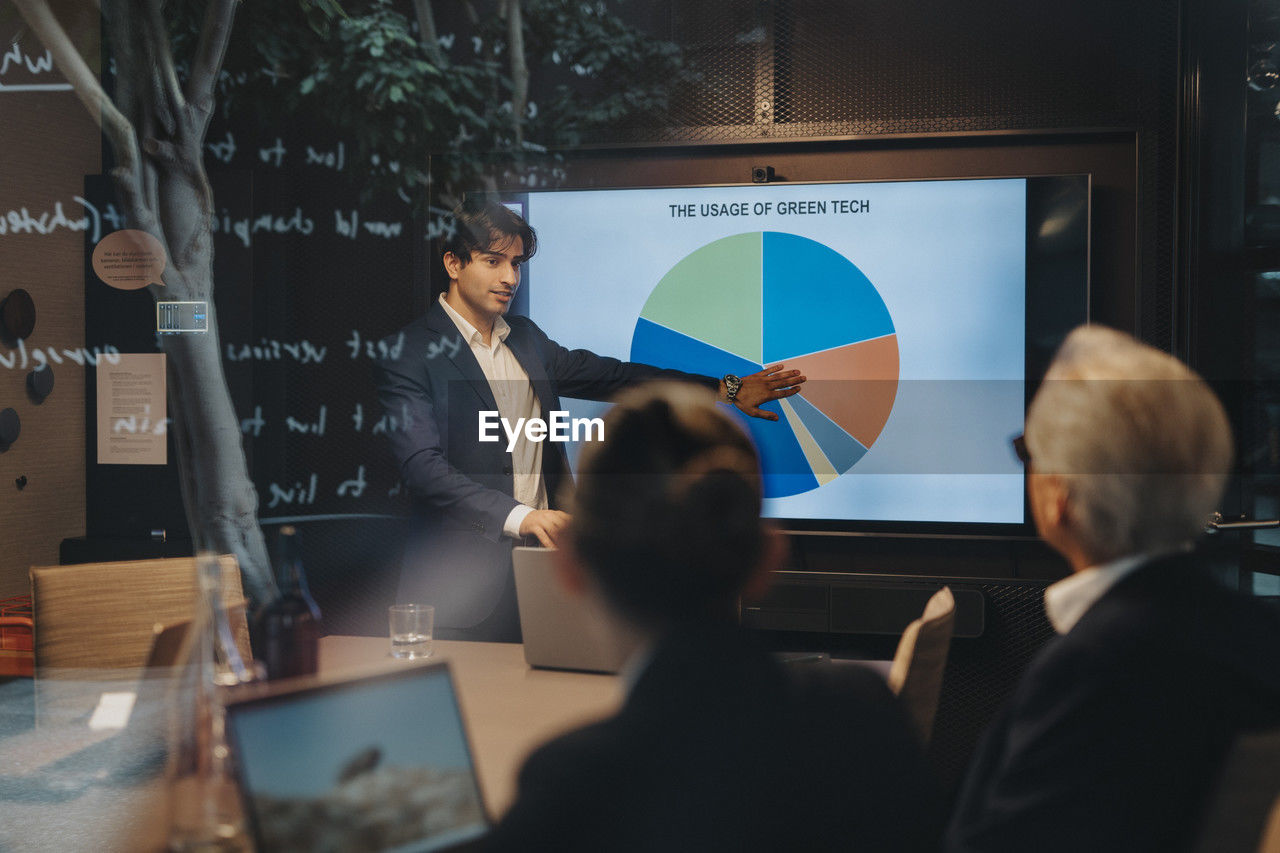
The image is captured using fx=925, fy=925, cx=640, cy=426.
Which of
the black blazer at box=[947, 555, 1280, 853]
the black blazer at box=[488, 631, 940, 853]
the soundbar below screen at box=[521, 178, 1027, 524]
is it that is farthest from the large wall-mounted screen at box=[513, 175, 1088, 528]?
the black blazer at box=[488, 631, 940, 853]

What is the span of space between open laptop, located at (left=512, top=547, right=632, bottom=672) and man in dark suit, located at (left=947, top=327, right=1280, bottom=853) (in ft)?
2.51

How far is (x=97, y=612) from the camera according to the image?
85.3 inches

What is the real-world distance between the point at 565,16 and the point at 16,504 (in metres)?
2.22

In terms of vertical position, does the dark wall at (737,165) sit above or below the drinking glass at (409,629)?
above

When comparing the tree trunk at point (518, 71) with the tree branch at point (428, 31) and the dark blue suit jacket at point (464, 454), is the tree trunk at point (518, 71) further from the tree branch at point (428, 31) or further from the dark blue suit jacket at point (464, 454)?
the dark blue suit jacket at point (464, 454)

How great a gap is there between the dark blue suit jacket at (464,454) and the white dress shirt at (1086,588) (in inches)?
69.3

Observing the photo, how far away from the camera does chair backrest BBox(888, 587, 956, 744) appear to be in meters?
1.49

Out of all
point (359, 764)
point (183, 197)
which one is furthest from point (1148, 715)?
point (183, 197)

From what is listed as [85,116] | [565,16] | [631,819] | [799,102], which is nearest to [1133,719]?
[631,819]

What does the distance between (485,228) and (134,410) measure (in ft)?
4.12

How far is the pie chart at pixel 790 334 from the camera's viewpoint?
2.77 meters
